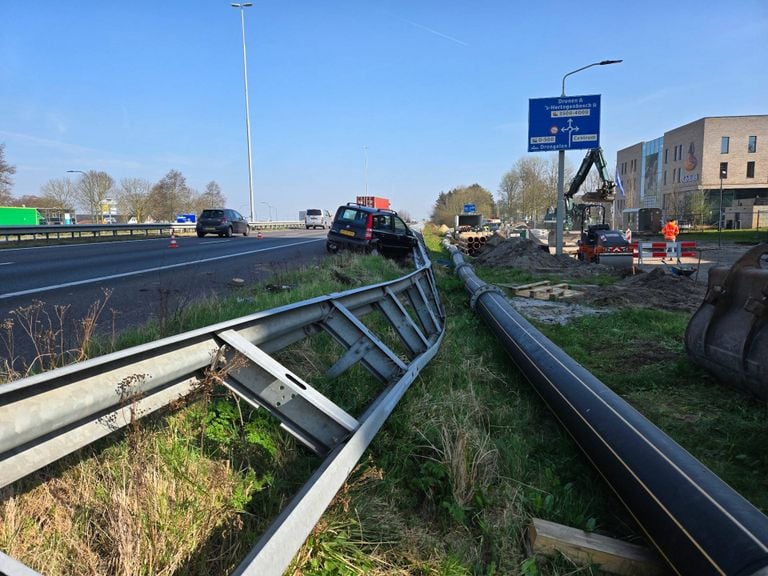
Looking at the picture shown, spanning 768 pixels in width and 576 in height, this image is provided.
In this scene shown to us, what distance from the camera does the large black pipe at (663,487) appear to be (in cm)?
198

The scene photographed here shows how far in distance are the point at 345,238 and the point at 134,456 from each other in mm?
14700

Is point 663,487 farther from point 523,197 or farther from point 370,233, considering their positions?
point 523,197

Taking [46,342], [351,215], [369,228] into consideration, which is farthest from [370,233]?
[46,342]

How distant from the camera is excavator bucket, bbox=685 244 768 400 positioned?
13.7 feet

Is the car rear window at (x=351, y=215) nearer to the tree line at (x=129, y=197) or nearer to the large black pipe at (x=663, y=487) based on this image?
the large black pipe at (x=663, y=487)

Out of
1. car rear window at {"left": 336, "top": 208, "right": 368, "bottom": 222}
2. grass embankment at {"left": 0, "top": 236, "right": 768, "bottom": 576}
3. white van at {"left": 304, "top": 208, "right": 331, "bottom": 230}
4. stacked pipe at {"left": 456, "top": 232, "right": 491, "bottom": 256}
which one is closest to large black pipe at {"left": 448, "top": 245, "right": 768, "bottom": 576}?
grass embankment at {"left": 0, "top": 236, "right": 768, "bottom": 576}

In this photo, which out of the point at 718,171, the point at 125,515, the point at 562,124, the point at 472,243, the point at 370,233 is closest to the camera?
the point at 125,515

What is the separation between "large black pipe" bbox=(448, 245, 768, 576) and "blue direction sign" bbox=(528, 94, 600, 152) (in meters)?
21.1

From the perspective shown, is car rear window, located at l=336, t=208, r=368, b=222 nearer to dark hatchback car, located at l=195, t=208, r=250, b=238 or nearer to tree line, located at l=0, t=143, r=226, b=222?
dark hatchback car, located at l=195, t=208, r=250, b=238

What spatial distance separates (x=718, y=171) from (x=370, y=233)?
69344 millimetres

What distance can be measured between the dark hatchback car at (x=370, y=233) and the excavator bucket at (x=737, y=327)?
37.7 feet

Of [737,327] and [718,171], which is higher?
[718,171]

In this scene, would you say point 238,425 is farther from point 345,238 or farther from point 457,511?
point 345,238

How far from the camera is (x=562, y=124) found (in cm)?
2289
